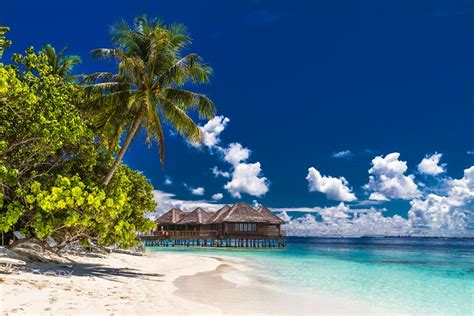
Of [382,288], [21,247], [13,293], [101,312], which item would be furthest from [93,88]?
[382,288]

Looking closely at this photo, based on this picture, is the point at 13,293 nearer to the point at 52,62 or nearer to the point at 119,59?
the point at 119,59

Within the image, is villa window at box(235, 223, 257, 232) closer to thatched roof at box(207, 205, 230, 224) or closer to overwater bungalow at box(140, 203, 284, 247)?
overwater bungalow at box(140, 203, 284, 247)

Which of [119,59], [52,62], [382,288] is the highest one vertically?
[52,62]

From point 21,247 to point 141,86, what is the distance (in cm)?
591

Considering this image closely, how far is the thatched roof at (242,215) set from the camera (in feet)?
134

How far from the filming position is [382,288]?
13797mm

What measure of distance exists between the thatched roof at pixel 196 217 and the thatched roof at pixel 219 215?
3.20ft

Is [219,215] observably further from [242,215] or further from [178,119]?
[178,119]

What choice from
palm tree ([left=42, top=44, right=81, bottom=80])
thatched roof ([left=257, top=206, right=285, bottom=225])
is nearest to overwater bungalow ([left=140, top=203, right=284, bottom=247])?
thatched roof ([left=257, top=206, right=285, bottom=225])

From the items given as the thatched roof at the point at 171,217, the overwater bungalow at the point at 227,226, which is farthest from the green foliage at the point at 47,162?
the thatched roof at the point at 171,217

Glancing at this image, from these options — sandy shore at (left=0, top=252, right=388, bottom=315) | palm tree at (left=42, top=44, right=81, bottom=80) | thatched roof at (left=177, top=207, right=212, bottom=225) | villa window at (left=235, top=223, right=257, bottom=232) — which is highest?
palm tree at (left=42, top=44, right=81, bottom=80)

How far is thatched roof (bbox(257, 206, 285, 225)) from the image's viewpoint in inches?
1670

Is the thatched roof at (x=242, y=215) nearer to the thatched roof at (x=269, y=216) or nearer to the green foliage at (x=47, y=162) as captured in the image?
the thatched roof at (x=269, y=216)

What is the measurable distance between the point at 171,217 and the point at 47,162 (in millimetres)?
35895
